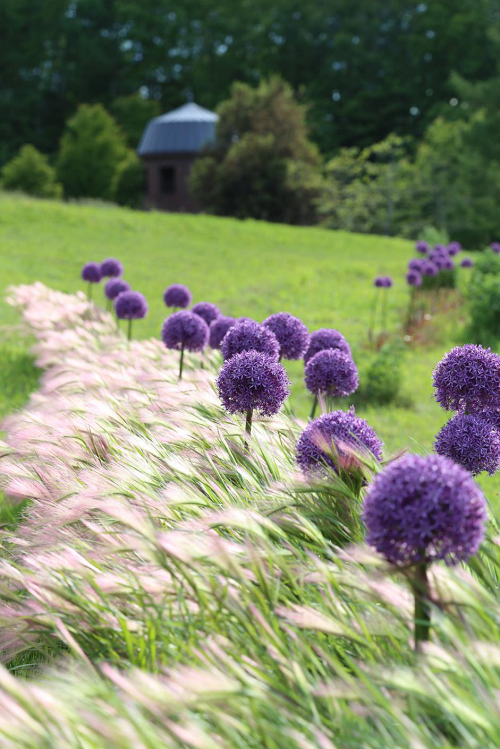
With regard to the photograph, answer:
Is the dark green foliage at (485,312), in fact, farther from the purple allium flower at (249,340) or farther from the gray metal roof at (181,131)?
the gray metal roof at (181,131)

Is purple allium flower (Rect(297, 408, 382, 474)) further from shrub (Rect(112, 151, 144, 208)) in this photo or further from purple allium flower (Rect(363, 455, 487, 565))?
shrub (Rect(112, 151, 144, 208))

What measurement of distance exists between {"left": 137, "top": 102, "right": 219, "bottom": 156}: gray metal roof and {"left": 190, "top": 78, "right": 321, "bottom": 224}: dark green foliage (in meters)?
6.63

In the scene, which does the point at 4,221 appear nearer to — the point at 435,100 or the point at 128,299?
the point at 128,299

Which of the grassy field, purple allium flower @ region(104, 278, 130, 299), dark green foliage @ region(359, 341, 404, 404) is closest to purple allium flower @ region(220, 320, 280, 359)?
the grassy field

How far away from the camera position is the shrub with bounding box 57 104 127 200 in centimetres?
3228

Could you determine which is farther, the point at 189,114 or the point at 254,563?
the point at 189,114

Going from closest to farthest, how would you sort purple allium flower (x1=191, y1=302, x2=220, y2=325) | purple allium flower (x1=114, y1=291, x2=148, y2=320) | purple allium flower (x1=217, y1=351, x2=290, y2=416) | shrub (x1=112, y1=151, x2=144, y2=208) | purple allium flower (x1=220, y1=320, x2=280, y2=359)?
purple allium flower (x1=217, y1=351, x2=290, y2=416) → purple allium flower (x1=220, y1=320, x2=280, y2=359) → purple allium flower (x1=191, y1=302, x2=220, y2=325) → purple allium flower (x1=114, y1=291, x2=148, y2=320) → shrub (x1=112, y1=151, x2=144, y2=208)

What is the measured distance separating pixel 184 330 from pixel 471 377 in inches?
89.3

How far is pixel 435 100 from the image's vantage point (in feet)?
146

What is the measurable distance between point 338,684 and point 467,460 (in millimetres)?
1226

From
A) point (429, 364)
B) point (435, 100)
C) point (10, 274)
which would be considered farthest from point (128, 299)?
point (435, 100)

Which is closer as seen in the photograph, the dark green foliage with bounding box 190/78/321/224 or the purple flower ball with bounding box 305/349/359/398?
the purple flower ball with bounding box 305/349/359/398

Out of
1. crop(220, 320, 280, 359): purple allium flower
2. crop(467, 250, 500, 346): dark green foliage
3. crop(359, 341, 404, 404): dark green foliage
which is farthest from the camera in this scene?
crop(467, 250, 500, 346): dark green foliage

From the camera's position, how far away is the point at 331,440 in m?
2.39
